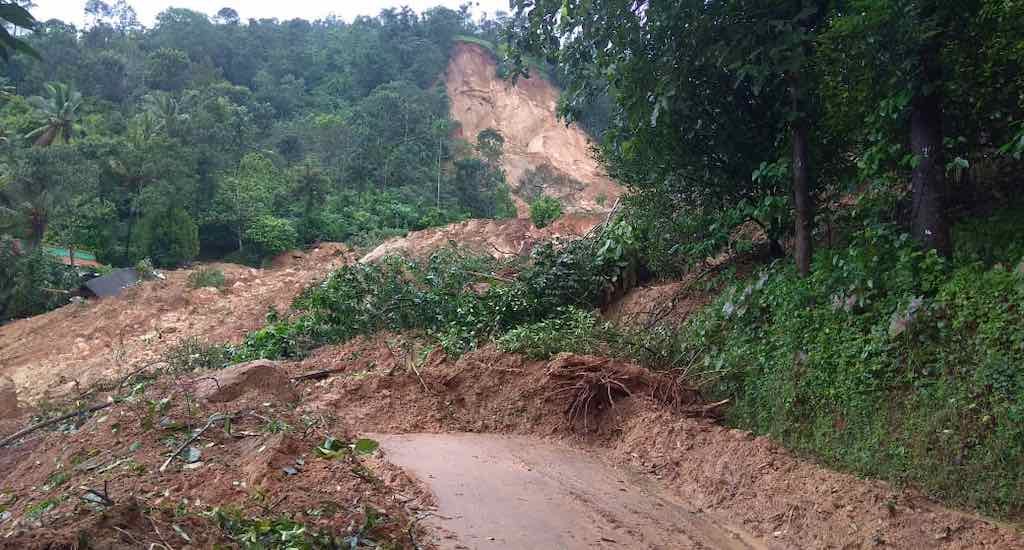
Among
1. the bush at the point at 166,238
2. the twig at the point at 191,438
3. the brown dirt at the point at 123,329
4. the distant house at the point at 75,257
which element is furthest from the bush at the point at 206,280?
the twig at the point at 191,438

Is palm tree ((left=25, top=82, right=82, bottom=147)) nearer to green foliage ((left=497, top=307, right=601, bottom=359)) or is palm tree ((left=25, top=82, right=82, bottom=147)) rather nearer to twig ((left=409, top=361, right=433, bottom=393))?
twig ((left=409, top=361, right=433, bottom=393))

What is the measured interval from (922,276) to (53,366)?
17.3m

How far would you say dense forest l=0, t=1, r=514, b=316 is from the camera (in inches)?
1196

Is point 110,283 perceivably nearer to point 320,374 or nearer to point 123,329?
point 123,329

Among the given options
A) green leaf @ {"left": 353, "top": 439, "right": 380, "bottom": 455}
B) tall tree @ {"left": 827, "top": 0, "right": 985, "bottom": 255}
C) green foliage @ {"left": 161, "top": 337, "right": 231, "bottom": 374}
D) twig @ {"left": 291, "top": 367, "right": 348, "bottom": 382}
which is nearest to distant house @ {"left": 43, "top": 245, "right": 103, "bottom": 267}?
green foliage @ {"left": 161, "top": 337, "right": 231, "bottom": 374}

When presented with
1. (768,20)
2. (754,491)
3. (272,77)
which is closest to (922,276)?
(754,491)

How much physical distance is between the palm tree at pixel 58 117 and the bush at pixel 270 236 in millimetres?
10304

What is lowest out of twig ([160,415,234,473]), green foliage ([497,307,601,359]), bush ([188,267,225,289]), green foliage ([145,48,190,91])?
twig ([160,415,234,473])

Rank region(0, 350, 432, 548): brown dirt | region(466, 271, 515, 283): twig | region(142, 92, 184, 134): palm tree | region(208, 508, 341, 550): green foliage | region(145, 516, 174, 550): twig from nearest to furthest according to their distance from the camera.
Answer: region(145, 516, 174, 550): twig
region(0, 350, 432, 548): brown dirt
region(208, 508, 341, 550): green foliage
region(466, 271, 515, 283): twig
region(142, 92, 184, 134): palm tree

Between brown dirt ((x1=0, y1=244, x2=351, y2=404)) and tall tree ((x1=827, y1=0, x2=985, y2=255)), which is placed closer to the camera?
tall tree ((x1=827, y1=0, x2=985, y2=255))

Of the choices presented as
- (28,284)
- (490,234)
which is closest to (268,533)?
(490,234)

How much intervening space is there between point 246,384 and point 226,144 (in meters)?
30.0

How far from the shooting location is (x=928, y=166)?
6.30m

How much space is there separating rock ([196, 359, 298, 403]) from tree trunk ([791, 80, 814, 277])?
5126mm
